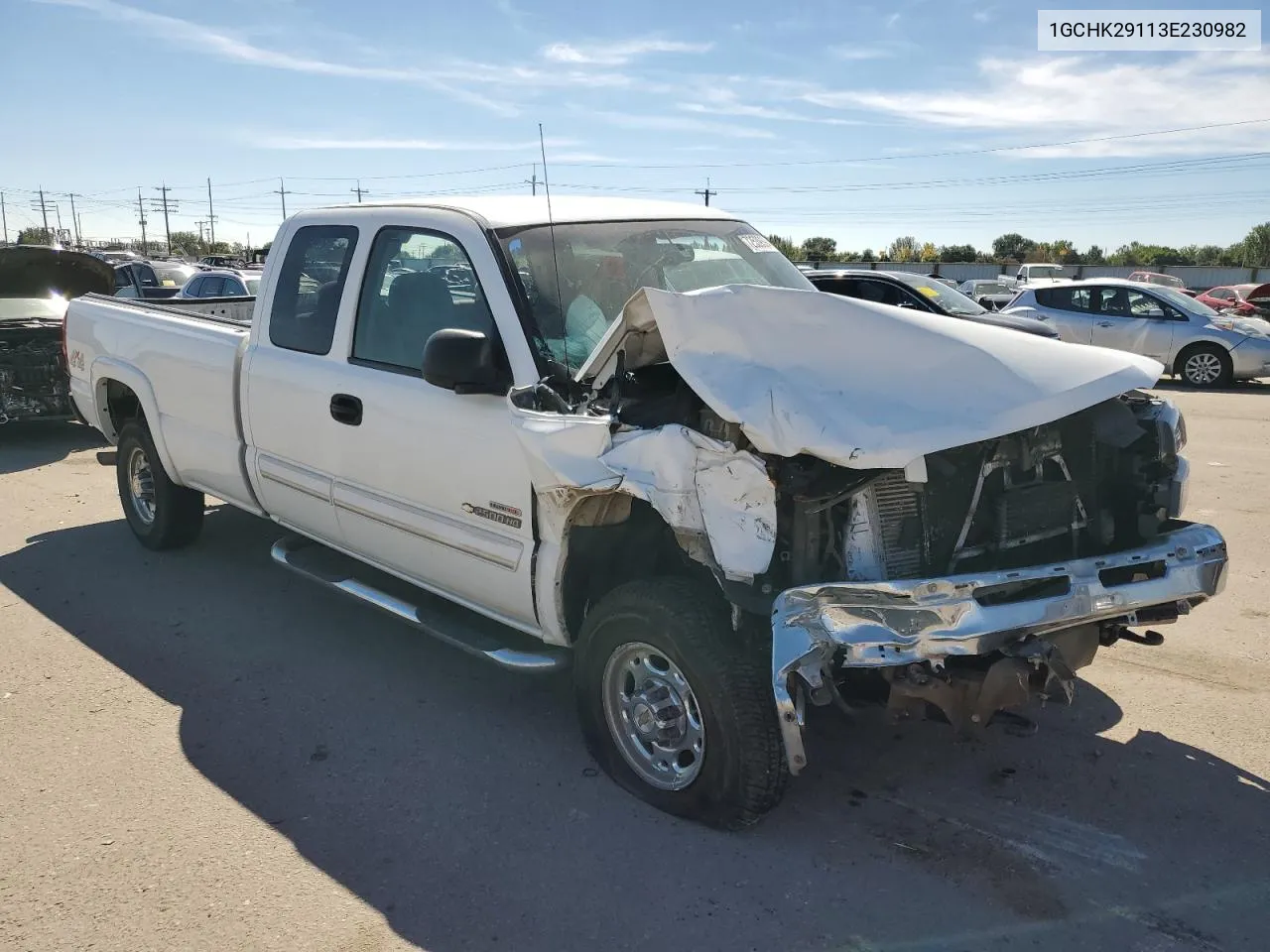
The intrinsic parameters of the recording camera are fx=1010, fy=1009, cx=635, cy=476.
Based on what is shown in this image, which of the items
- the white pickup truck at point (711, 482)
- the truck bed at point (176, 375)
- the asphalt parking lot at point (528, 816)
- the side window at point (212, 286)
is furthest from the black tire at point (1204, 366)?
the side window at point (212, 286)

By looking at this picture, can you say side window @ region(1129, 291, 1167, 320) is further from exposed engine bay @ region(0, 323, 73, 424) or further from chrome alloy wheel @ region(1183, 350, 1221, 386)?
exposed engine bay @ region(0, 323, 73, 424)

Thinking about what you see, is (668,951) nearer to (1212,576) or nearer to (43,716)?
(1212,576)

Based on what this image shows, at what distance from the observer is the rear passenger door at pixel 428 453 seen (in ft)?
12.8

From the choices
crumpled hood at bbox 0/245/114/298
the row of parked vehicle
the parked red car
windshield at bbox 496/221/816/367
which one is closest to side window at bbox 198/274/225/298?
crumpled hood at bbox 0/245/114/298

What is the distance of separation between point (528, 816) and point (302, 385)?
7.79 ft

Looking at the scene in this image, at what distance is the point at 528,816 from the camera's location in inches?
141

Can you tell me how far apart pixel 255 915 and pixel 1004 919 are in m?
2.25

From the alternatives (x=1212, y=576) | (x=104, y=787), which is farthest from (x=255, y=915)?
(x=1212, y=576)

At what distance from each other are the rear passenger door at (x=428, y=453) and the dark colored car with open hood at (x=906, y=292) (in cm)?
902

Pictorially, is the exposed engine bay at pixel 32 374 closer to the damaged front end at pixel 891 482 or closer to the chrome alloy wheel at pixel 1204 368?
the damaged front end at pixel 891 482

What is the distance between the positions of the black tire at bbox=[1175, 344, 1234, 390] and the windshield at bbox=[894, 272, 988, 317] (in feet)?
13.4

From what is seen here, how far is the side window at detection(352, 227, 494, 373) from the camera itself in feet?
13.6

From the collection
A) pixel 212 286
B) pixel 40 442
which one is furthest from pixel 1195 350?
pixel 40 442

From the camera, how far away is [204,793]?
12.4ft
